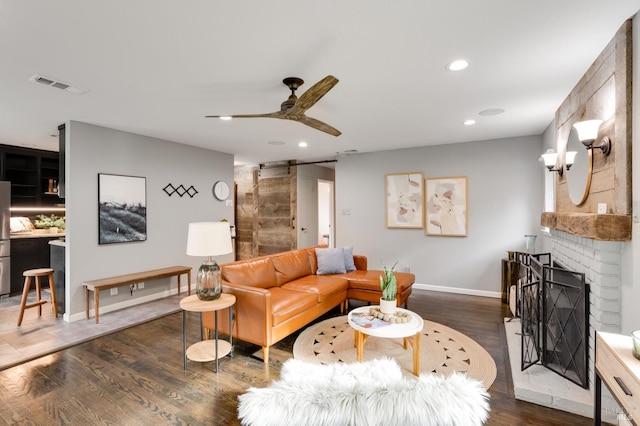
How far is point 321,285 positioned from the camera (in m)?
3.76

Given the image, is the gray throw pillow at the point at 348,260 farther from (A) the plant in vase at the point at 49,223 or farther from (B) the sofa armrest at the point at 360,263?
(A) the plant in vase at the point at 49,223

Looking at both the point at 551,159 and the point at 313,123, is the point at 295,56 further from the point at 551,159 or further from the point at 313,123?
the point at 551,159

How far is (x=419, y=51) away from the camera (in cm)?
220

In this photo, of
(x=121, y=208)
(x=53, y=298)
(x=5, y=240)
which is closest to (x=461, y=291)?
(x=121, y=208)

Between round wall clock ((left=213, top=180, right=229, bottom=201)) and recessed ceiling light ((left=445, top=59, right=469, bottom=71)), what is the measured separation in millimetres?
4438

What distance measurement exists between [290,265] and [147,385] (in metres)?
2.02

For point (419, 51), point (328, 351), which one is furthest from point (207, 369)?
point (419, 51)

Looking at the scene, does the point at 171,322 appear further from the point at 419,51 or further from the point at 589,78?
the point at 589,78

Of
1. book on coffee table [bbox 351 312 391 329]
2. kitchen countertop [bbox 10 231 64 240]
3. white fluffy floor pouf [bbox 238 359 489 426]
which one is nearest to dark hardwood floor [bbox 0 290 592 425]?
book on coffee table [bbox 351 312 391 329]

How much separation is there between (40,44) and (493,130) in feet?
16.1

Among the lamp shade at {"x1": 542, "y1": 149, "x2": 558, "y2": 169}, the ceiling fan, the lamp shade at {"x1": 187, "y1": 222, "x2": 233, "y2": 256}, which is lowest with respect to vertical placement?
the lamp shade at {"x1": 187, "y1": 222, "x2": 233, "y2": 256}

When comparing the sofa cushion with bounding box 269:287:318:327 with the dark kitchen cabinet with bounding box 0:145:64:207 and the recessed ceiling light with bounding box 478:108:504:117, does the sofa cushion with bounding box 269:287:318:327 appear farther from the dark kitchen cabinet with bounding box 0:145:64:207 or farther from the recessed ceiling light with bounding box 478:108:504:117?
the dark kitchen cabinet with bounding box 0:145:64:207

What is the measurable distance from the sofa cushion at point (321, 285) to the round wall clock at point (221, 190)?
2550mm

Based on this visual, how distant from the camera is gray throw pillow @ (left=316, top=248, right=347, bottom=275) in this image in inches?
173
